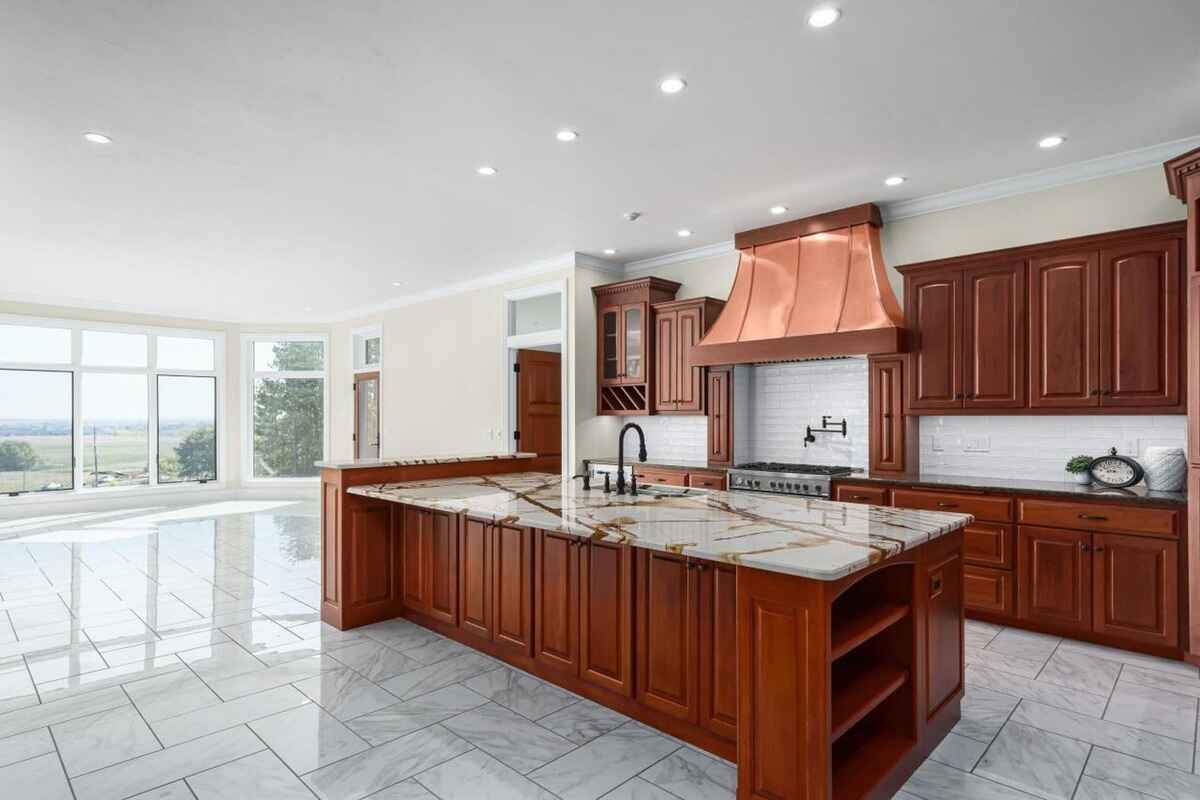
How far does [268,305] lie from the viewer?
9422 millimetres

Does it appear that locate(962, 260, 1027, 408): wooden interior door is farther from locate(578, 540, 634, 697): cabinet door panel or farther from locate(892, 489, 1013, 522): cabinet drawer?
locate(578, 540, 634, 697): cabinet door panel

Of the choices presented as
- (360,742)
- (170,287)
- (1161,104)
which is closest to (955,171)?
(1161,104)

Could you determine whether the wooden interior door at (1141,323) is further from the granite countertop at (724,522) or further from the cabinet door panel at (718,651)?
the cabinet door panel at (718,651)

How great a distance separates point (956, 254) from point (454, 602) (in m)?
4.33

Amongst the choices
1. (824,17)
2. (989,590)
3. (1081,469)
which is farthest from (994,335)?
(824,17)

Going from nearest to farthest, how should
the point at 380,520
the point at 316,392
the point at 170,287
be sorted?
the point at 380,520, the point at 170,287, the point at 316,392

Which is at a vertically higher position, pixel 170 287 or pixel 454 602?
pixel 170 287

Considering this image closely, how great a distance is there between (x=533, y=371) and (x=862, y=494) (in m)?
4.01

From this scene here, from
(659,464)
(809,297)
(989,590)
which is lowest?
(989,590)

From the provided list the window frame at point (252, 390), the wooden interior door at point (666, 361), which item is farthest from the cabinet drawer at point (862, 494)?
the window frame at point (252, 390)

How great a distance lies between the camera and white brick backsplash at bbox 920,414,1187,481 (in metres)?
4.07

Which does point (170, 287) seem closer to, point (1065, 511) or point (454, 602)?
point (454, 602)

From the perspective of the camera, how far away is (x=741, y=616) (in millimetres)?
2135

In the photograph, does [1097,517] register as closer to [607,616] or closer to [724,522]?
[724,522]
